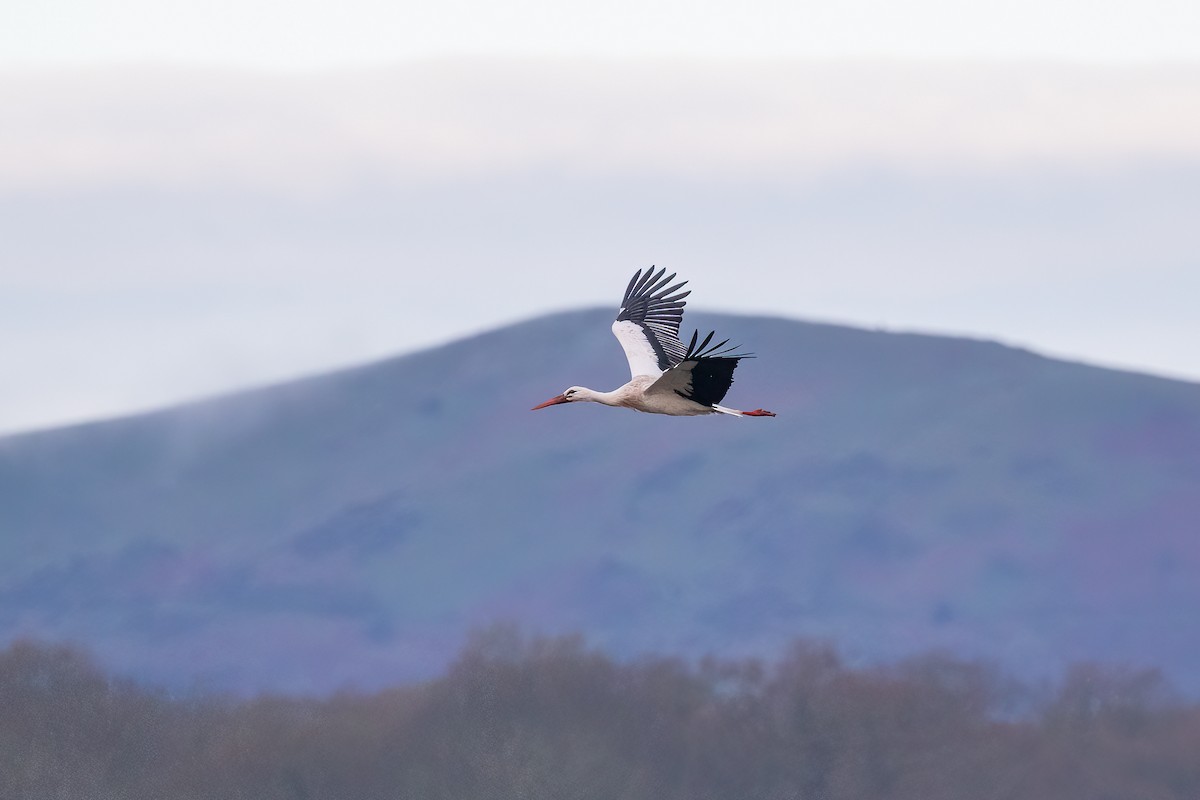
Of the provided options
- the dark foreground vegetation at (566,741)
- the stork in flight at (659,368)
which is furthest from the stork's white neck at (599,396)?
the dark foreground vegetation at (566,741)

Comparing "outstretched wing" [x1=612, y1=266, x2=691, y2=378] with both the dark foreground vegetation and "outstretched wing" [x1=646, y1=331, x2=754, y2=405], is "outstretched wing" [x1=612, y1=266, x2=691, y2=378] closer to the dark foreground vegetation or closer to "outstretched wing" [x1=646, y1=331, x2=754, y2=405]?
"outstretched wing" [x1=646, y1=331, x2=754, y2=405]

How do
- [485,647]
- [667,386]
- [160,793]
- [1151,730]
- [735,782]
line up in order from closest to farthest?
[667,386] → [160,793] → [735,782] → [1151,730] → [485,647]

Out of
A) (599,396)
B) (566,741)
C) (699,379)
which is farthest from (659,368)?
(566,741)

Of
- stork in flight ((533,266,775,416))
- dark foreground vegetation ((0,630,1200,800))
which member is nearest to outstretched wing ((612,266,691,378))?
stork in flight ((533,266,775,416))

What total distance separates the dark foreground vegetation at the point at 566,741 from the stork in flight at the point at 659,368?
4722 centimetres

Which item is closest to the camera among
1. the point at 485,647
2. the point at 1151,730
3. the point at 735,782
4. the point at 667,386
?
the point at 667,386

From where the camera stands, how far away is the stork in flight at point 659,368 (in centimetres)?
1877

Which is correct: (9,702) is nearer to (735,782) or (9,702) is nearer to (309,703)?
(309,703)

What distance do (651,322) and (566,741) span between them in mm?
53920

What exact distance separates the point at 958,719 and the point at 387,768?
23.9m

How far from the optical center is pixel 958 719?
281 feet

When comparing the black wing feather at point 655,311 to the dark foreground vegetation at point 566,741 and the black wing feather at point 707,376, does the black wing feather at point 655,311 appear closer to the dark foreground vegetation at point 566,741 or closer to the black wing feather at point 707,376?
the black wing feather at point 707,376

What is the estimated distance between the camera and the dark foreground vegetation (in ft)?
234

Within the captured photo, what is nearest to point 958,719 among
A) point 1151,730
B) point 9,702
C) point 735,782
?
point 1151,730
